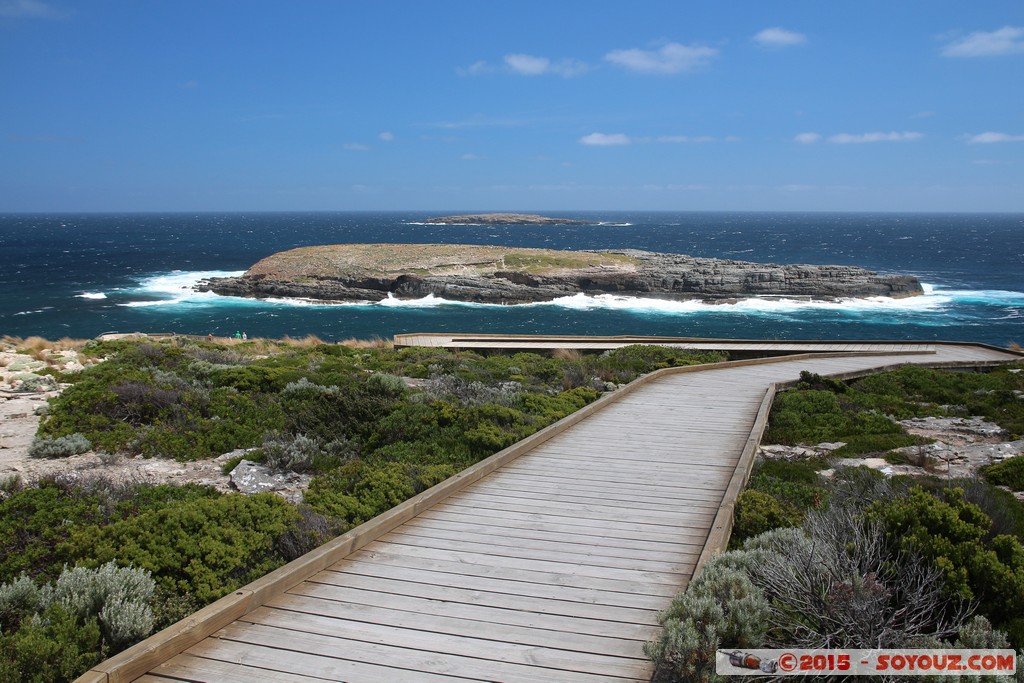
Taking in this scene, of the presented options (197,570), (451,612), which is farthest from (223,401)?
(451,612)

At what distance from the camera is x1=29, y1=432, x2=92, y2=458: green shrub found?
9.83m

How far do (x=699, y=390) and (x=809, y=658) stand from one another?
10707 mm

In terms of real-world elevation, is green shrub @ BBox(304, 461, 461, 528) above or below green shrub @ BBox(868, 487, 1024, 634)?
below

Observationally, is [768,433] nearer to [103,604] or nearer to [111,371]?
[103,604]

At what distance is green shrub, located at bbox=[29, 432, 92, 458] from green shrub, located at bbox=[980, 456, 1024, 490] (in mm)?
11625

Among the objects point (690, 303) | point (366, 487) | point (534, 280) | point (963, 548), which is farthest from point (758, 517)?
point (534, 280)

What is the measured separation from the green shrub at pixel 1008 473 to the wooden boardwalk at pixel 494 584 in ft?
9.02

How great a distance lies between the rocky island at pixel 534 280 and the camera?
218ft

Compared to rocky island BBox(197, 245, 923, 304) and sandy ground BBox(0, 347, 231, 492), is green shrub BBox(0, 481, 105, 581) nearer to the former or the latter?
sandy ground BBox(0, 347, 231, 492)

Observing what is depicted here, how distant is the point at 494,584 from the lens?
18.2ft

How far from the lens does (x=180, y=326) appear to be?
5247cm

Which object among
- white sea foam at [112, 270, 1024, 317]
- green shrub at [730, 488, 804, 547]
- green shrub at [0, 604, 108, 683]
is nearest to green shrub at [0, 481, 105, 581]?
green shrub at [0, 604, 108, 683]

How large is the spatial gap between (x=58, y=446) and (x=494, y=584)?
292 inches

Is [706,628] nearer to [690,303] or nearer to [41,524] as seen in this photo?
[41,524]
